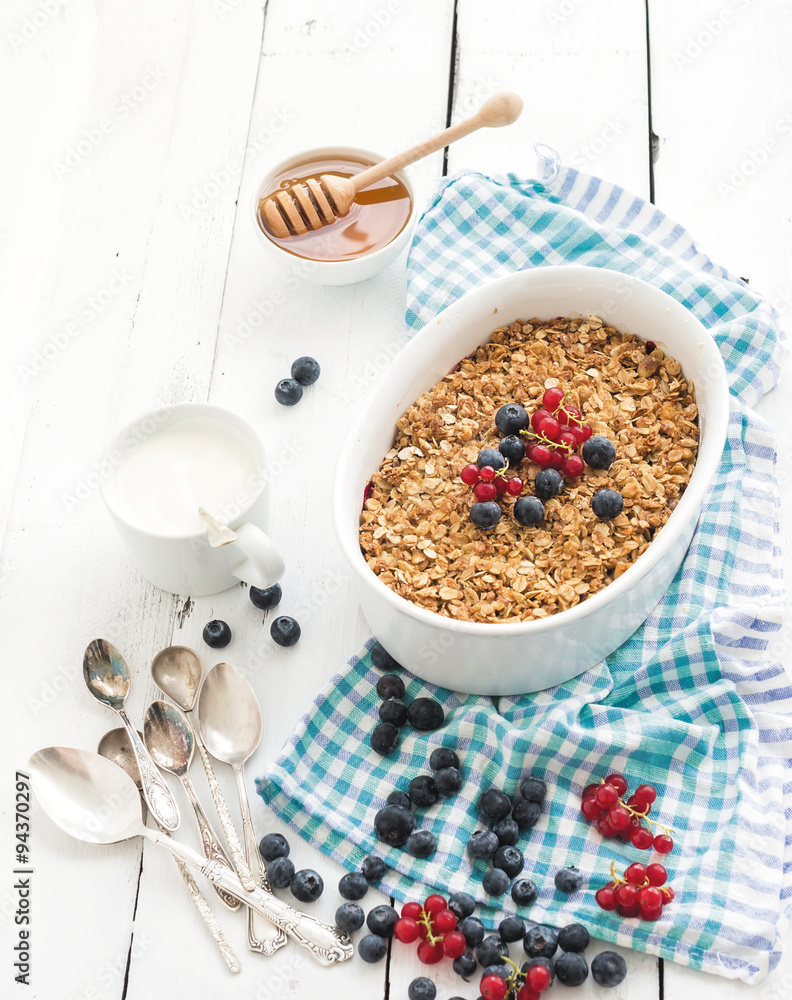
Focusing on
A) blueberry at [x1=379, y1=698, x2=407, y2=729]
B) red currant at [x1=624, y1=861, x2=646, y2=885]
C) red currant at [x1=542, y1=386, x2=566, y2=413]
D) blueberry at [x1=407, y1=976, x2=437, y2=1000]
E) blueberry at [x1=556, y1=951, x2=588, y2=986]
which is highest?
red currant at [x1=542, y1=386, x2=566, y2=413]

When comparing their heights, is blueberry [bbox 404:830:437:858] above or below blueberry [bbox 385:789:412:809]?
below

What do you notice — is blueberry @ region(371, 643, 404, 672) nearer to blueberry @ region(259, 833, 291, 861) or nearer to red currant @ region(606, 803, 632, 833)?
blueberry @ region(259, 833, 291, 861)

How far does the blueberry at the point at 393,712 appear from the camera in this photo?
168 cm

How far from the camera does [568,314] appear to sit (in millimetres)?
1881

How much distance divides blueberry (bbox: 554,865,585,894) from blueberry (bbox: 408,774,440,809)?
23 cm

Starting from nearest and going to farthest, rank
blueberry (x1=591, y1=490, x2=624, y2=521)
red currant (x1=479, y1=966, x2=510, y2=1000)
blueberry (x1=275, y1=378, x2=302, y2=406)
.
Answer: red currant (x1=479, y1=966, x2=510, y2=1000) < blueberry (x1=591, y1=490, x2=624, y2=521) < blueberry (x1=275, y1=378, x2=302, y2=406)

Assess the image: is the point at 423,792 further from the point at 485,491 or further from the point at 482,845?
the point at 485,491

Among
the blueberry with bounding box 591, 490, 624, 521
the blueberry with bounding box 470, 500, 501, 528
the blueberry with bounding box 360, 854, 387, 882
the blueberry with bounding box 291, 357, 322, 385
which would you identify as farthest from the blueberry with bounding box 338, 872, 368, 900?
the blueberry with bounding box 291, 357, 322, 385

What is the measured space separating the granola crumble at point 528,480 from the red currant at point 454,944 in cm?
47

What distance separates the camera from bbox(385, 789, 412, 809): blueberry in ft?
5.29

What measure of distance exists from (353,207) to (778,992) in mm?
1636

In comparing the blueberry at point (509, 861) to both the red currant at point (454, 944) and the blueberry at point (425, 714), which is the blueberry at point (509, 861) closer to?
the red currant at point (454, 944)

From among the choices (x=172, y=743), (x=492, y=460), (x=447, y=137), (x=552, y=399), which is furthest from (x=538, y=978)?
(x=447, y=137)

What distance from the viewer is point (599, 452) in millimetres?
1681
